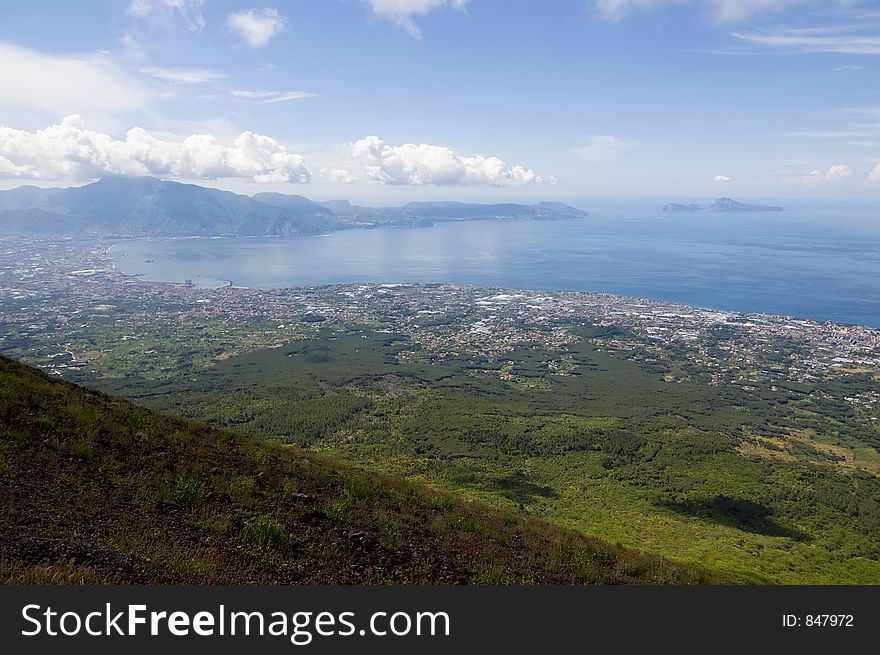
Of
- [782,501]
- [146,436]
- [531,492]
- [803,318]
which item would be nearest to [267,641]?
[146,436]

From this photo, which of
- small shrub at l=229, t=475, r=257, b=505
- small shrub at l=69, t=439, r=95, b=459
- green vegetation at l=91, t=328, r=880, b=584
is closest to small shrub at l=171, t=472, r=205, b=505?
small shrub at l=229, t=475, r=257, b=505

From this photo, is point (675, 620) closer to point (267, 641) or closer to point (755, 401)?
point (267, 641)

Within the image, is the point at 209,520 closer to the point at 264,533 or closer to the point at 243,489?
the point at 264,533

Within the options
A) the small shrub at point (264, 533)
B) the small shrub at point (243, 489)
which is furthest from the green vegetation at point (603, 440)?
the small shrub at point (264, 533)

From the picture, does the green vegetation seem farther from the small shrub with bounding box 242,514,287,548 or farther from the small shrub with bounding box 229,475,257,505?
the small shrub with bounding box 242,514,287,548

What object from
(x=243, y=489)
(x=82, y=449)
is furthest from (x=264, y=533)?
(x=82, y=449)

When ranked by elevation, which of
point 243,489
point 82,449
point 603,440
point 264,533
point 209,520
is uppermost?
point 82,449
